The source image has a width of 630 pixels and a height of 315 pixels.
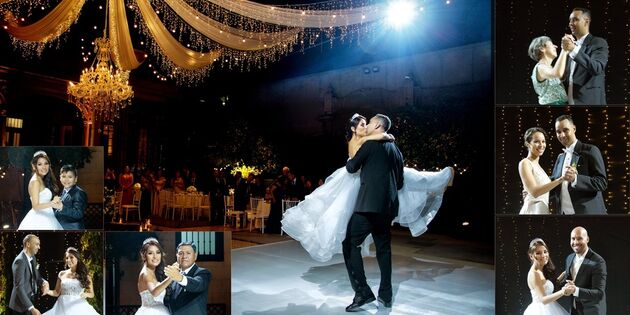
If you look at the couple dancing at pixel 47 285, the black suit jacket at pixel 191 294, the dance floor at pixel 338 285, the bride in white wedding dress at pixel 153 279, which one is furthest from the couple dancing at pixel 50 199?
the dance floor at pixel 338 285

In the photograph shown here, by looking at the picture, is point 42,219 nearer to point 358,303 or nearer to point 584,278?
point 358,303

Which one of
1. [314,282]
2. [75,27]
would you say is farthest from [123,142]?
[314,282]

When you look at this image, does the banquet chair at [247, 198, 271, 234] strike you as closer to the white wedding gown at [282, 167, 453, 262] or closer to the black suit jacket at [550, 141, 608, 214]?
the white wedding gown at [282, 167, 453, 262]

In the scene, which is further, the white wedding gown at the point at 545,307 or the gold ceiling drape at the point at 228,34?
the gold ceiling drape at the point at 228,34

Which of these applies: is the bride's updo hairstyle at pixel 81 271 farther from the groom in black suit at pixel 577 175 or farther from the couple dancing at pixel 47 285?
the groom in black suit at pixel 577 175

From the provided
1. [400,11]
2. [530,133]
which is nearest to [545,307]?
[530,133]

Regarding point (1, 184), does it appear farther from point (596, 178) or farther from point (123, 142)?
point (123, 142)

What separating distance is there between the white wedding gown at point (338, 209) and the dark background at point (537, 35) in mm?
1687

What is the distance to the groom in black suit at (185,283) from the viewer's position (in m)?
2.79

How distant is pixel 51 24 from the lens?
5078mm

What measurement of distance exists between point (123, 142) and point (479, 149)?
36.0 feet

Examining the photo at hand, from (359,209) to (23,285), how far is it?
238 cm

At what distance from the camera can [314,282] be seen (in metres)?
4.85

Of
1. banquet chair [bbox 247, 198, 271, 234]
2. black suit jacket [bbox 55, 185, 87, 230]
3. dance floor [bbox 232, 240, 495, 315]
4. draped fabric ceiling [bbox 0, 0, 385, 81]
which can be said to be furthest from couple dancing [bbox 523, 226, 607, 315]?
banquet chair [bbox 247, 198, 271, 234]
